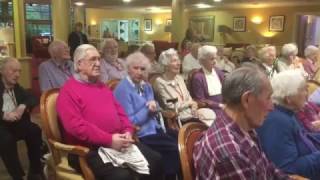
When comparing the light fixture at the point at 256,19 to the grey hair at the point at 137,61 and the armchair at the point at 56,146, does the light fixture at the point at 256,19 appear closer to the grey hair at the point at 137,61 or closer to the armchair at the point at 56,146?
the grey hair at the point at 137,61

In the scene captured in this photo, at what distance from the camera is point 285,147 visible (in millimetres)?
1816

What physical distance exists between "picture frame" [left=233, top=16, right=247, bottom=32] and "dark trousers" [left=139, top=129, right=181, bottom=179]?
1336 centimetres

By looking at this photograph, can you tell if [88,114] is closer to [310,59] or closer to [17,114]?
[17,114]

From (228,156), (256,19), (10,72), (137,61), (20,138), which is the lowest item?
(20,138)

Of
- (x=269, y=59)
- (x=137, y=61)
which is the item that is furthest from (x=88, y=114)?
(x=269, y=59)

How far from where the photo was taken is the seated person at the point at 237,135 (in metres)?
1.39

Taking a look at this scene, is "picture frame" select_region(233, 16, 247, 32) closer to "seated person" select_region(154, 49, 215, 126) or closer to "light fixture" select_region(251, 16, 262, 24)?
"light fixture" select_region(251, 16, 262, 24)

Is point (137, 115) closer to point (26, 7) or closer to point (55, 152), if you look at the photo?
point (55, 152)

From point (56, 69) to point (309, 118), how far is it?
7.63 feet

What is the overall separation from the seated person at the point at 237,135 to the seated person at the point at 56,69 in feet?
7.87

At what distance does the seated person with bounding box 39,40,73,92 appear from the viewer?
3.65m

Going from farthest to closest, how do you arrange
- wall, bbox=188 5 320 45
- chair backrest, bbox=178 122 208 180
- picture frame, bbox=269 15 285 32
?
picture frame, bbox=269 15 285 32
wall, bbox=188 5 320 45
chair backrest, bbox=178 122 208 180

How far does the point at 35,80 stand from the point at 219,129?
6145 millimetres

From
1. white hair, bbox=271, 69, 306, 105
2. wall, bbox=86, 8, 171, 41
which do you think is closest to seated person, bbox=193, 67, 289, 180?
white hair, bbox=271, 69, 306, 105
